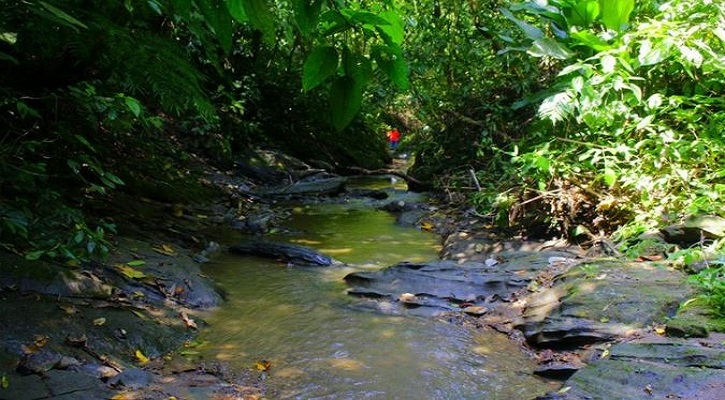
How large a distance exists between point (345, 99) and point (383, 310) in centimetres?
285

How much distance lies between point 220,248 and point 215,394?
273 centimetres

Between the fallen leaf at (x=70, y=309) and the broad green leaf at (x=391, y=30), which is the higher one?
the broad green leaf at (x=391, y=30)

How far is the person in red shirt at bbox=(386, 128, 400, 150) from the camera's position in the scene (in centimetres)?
1794

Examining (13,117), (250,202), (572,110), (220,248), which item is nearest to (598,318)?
(572,110)

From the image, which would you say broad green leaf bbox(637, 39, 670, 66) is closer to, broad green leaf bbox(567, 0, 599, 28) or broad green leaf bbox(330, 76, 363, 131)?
broad green leaf bbox(567, 0, 599, 28)

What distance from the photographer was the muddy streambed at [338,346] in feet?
8.79

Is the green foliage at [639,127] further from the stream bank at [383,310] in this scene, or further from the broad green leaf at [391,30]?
the broad green leaf at [391,30]

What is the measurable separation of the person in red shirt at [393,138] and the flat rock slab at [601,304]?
14.4 m

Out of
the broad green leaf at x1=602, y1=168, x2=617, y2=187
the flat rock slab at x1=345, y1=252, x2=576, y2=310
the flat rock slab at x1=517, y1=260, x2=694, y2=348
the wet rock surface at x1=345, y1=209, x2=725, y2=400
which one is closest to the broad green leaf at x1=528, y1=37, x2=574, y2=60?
the broad green leaf at x1=602, y1=168, x2=617, y2=187

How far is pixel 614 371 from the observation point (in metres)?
2.35

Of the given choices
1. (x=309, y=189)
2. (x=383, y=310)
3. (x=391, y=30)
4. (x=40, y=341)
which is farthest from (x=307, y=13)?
(x=309, y=189)

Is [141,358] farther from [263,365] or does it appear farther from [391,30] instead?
[391,30]

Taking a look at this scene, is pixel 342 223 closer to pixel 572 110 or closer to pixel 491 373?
pixel 572 110

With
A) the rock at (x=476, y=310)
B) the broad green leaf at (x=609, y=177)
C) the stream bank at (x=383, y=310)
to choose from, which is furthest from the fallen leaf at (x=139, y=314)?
the broad green leaf at (x=609, y=177)
